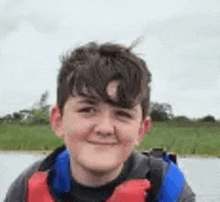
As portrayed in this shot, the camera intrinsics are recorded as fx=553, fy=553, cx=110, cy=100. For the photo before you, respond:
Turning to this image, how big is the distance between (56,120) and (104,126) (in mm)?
347

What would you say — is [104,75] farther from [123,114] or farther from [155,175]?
[155,175]

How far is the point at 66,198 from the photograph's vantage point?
2586 mm

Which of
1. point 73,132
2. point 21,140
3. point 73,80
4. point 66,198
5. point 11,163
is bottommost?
point 21,140

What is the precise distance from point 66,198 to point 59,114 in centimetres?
41

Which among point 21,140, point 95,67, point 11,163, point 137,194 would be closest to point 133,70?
Answer: point 95,67

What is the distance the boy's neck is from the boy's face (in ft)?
0.35

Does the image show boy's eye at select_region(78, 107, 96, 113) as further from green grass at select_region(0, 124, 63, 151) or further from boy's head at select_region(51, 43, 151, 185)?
green grass at select_region(0, 124, 63, 151)

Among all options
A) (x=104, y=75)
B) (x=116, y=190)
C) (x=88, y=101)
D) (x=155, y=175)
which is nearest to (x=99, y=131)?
(x=88, y=101)

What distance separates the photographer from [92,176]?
2480 millimetres

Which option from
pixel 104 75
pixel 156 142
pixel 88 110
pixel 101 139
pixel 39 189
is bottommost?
pixel 156 142

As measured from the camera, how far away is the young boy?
7.49ft

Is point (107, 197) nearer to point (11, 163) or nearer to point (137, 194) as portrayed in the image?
point (137, 194)

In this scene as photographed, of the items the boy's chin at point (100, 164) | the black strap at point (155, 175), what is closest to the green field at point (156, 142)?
the black strap at point (155, 175)

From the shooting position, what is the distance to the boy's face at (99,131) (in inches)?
89.0
